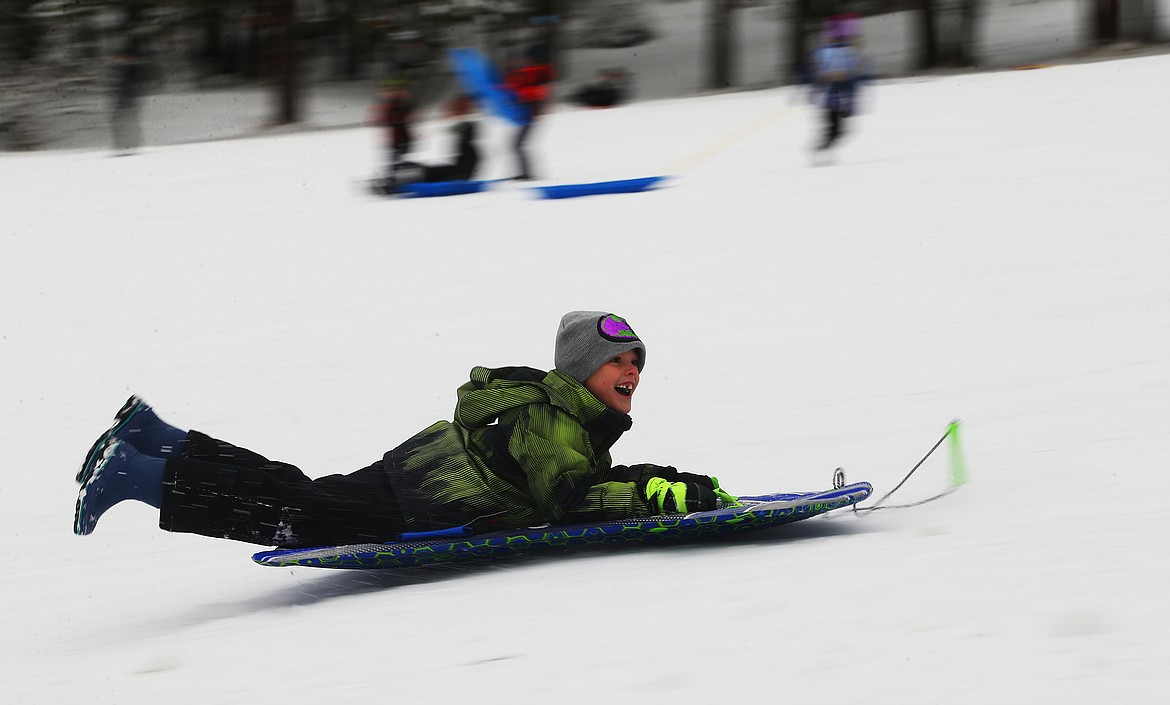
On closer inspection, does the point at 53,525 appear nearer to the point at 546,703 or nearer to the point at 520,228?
the point at 546,703

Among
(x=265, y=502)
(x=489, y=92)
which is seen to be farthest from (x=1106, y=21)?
(x=265, y=502)

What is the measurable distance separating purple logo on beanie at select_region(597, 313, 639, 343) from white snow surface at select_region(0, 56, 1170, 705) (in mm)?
619

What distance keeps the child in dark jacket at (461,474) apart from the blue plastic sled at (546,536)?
2.1 inches

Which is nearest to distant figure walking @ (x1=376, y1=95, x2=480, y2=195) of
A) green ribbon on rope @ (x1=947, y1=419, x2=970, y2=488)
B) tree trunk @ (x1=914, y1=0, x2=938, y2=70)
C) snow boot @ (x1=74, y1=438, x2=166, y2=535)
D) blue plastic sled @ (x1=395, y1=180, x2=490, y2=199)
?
blue plastic sled @ (x1=395, y1=180, x2=490, y2=199)

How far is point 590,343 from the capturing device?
409 cm

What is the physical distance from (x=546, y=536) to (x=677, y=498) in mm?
385

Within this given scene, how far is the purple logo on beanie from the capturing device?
409 cm

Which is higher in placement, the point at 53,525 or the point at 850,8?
the point at 850,8

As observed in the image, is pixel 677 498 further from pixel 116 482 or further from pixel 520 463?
pixel 116 482

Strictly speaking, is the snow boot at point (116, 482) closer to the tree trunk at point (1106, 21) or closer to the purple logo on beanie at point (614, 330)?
the purple logo on beanie at point (614, 330)

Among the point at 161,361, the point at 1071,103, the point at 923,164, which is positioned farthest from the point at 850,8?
the point at 161,361

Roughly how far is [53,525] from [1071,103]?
12.2 m

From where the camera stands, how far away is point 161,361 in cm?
783

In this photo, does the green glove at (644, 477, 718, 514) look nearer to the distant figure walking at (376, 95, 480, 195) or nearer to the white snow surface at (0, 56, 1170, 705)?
the white snow surface at (0, 56, 1170, 705)
